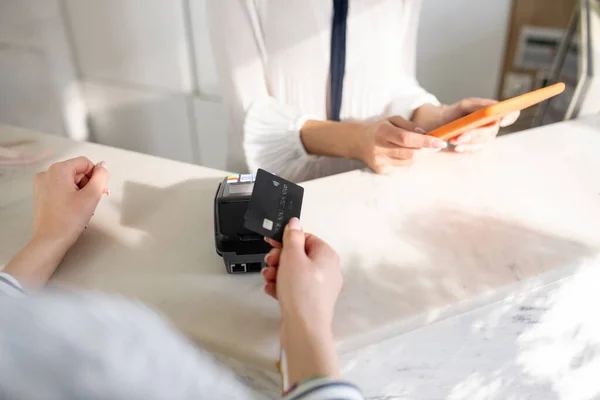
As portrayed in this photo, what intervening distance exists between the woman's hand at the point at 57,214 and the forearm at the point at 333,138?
0.32 m

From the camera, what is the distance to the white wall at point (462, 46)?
A: 49.3 inches

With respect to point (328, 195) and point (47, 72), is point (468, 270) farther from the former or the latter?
point (47, 72)

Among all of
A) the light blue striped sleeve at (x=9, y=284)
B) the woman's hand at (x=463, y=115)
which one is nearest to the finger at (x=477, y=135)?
the woman's hand at (x=463, y=115)

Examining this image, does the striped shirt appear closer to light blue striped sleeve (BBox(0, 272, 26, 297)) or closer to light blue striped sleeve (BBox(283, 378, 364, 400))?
light blue striped sleeve (BBox(283, 378, 364, 400))

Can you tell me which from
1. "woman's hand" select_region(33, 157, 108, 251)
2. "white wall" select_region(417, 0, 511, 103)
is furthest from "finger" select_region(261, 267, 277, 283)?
"white wall" select_region(417, 0, 511, 103)

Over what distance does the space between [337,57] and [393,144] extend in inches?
8.7

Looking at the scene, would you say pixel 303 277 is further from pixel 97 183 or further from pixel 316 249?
pixel 97 183

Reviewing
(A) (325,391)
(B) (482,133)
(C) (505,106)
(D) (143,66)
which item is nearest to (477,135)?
(B) (482,133)

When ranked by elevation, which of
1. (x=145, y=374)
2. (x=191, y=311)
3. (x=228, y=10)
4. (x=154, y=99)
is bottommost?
(x=154, y=99)

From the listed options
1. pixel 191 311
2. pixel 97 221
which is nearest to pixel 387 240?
pixel 191 311

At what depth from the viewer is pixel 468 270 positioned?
52 centimetres

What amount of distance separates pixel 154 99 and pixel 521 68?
100 cm

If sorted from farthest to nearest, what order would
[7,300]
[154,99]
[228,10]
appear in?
[154,99], [228,10], [7,300]

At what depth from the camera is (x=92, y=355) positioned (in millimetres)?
255
